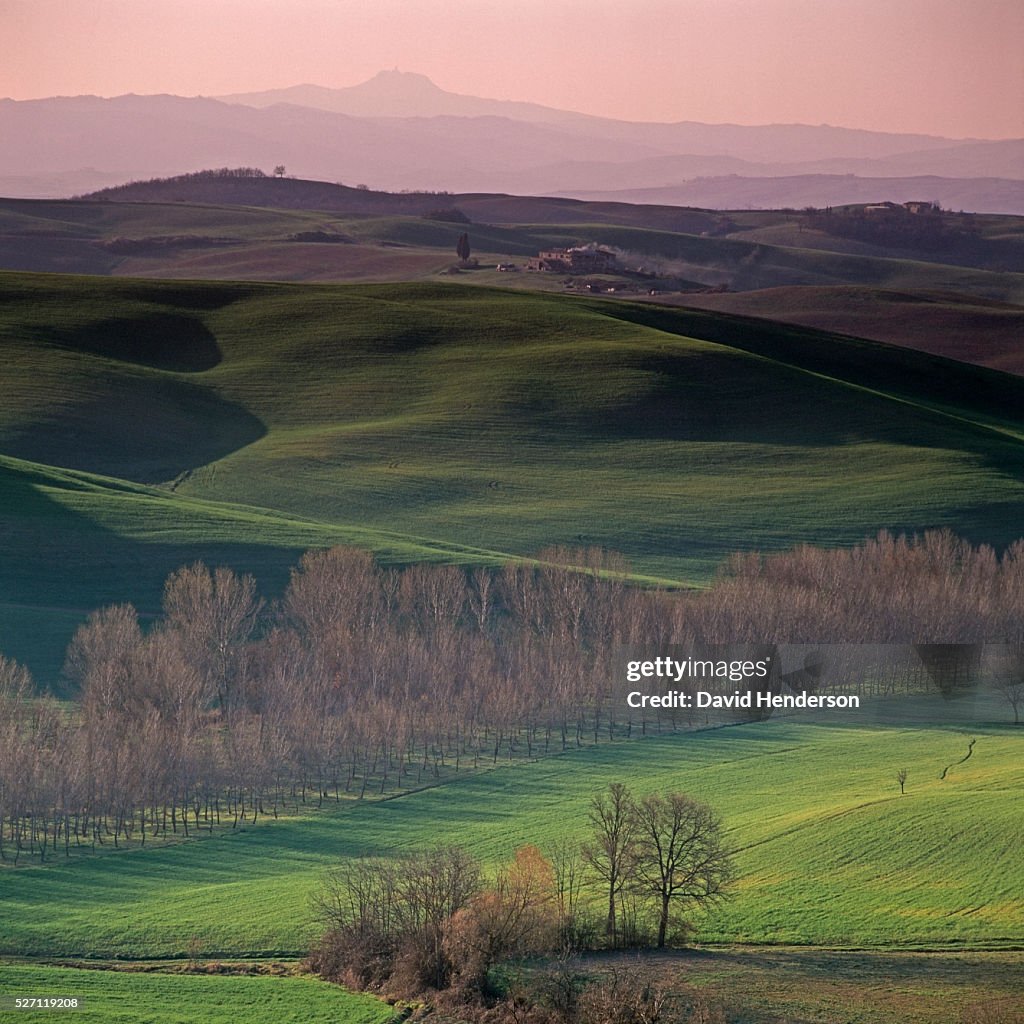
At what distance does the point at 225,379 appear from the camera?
12300 cm

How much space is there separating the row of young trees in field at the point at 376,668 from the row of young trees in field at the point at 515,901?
394 inches

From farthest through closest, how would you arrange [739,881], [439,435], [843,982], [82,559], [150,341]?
[150,341] < [439,435] < [82,559] < [739,881] < [843,982]

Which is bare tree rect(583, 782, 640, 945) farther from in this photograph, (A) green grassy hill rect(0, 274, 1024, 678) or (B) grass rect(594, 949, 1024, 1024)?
(A) green grassy hill rect(0, 274, 1024, 678)

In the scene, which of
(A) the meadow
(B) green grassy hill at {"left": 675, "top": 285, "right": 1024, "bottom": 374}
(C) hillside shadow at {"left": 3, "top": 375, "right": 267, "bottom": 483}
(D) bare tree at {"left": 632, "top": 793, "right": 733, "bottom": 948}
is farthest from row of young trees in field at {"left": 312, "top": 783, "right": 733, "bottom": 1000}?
(B) green grassy hill at {"left": 675, "top": 285, "right": 1024, "bottom": 374}

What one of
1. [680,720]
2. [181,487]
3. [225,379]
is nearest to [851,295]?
[225,379]

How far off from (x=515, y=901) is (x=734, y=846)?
9352 mm

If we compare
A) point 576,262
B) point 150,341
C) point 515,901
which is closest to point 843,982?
point 515,901

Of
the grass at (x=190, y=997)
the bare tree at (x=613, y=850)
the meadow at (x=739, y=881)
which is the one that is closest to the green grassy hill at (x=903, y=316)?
the meadow at (x=739, y=881)

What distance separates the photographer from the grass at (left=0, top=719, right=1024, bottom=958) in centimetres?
3900

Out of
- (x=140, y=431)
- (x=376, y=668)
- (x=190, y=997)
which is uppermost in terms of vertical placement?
(x=140, y=431)

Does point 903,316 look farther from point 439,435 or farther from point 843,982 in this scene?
point 843,982

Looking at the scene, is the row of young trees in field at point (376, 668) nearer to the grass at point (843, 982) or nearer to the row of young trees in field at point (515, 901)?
the row of young trees in field at point (515, 901)

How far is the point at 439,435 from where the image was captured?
359 ft

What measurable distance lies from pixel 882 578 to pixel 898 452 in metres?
35.2
